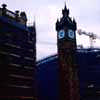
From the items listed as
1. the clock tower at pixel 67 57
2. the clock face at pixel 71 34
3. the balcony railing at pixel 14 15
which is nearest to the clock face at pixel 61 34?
the clock tower at pixel 67 57

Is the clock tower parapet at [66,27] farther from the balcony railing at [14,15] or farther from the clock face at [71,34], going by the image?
the balcony railing at [14,15]

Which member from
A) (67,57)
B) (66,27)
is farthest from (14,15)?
(67,57)

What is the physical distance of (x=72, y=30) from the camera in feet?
133

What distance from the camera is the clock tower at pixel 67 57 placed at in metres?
38.2

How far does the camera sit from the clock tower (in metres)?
38.2

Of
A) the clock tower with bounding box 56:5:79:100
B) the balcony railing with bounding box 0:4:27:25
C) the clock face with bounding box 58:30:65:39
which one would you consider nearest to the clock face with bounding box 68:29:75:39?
the clock tower with bounding box 56:5:79:100

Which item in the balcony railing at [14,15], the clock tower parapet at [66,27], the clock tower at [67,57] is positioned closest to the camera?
the balcony railing at [14,15]

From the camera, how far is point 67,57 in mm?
39312

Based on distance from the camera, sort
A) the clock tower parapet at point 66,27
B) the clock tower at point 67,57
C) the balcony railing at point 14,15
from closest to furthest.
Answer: the balcony railing at point 14,15 < the clock tower at point 67,57 < the clock tower parapet at point 66,27

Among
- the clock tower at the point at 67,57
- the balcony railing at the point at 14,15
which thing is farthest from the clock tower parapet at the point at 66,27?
the balcony railing at the point at 14,15

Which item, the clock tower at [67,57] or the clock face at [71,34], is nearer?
the clock tower at [67,57]

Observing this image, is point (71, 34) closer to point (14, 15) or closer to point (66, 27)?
point (66, 27)

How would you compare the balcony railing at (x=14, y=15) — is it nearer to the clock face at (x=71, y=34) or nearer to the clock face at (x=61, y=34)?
the clock face at (x=61, y=34)

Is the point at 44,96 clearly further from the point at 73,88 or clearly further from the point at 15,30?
the point at 15,30
